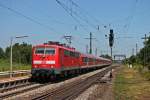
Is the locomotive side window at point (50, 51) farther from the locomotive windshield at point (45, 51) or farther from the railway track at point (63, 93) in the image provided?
the railway track at point (63, 93)

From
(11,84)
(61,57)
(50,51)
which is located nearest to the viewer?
(11,84)

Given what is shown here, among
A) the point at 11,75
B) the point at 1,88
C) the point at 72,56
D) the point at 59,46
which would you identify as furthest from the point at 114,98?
the point at 72,56

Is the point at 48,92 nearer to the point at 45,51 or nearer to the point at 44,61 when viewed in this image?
the point at 44,61

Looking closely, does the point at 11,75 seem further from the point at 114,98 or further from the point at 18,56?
the point at 18,56

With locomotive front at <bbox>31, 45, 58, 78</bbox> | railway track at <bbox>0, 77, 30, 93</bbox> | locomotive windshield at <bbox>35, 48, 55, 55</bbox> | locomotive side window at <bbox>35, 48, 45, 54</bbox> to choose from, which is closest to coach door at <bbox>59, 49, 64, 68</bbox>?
locomotive front at <bbox>31, 45, 58, 78</bbox>

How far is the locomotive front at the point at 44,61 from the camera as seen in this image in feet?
112

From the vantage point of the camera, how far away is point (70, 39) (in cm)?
5078

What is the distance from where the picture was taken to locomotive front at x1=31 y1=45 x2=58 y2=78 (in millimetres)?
34094

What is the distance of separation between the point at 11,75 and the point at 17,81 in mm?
4887

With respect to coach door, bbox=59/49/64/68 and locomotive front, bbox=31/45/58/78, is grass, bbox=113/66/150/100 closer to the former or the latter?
coach door, bbox=59/49/64/68

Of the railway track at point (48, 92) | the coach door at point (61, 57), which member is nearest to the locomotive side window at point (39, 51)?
the coach door at point (61, 57)

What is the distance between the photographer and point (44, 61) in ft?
113

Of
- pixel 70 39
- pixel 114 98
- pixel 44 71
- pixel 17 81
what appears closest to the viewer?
pixel 114 98

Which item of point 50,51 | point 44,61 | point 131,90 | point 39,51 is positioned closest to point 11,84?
point 44,61
